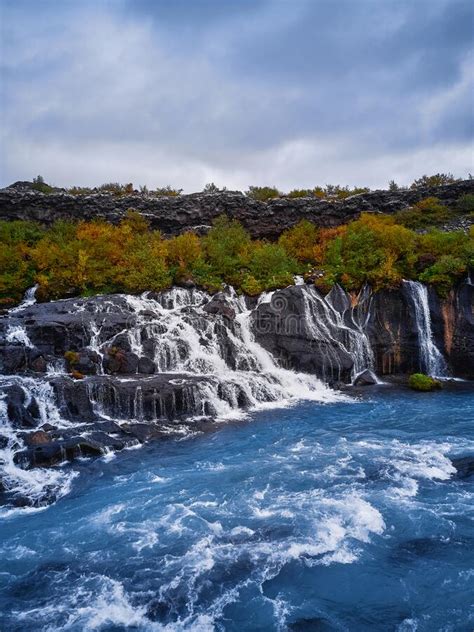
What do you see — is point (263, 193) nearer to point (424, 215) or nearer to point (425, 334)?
point (424, 215)

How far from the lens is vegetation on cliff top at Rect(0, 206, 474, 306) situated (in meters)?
25.9

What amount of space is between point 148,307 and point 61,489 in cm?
1345

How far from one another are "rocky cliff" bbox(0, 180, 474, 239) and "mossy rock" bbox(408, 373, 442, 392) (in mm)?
20822

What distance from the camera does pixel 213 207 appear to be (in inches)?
1529

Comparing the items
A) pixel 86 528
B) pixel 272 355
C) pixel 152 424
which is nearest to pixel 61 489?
pixel 86 528

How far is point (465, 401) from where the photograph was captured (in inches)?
754

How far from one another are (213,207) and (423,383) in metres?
24.0

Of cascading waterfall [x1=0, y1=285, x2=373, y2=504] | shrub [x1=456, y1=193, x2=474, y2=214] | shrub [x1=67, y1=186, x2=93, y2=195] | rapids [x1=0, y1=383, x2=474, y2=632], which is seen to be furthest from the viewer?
shrub [x1=67, y1=186, x2=93, y2=195]

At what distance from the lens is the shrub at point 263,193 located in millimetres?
40844

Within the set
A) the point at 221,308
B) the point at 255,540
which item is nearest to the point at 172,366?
the point at 221,308

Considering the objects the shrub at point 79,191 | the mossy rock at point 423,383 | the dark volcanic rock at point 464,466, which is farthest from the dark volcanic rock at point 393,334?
the shrub at point 79,191

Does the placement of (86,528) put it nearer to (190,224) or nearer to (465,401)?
(465,401)

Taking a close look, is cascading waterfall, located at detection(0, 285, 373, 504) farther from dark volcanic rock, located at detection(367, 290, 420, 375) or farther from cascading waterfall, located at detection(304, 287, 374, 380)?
dark volcanic rock, located at detection(367, 290, 420, 375)

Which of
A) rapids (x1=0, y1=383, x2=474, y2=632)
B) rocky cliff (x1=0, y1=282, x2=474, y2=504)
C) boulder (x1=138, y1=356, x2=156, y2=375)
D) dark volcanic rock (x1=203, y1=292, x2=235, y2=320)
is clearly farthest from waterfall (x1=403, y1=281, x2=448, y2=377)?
boulder (x1=138, y1=356, x2=156, y2=375)
